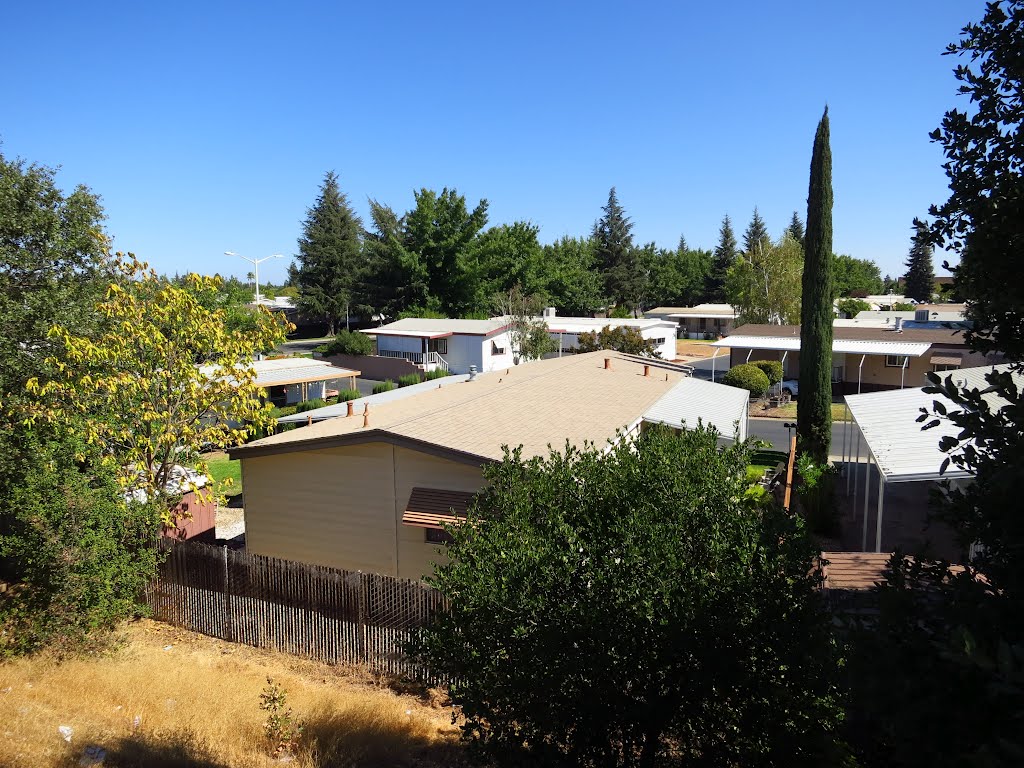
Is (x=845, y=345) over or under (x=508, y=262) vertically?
under

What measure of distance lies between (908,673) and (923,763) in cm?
36

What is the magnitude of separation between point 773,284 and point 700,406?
115 feet

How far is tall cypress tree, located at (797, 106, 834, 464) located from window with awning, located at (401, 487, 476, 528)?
1333 cm

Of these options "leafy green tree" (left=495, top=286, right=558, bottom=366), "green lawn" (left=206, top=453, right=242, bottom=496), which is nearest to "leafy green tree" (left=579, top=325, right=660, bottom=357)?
"leafy green tree" (left=495, top=286, right=558, bottom=366)

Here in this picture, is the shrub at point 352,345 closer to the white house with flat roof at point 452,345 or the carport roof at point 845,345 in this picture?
the white house with flat roof at point 452,345

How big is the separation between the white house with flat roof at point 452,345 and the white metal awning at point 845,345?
1465 cm

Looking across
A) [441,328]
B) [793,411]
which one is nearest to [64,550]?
[793,411]

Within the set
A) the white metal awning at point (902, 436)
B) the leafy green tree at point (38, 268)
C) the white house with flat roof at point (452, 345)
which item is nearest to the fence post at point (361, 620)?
the leafy green tree at point (38, 268)

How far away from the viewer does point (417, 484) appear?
43.3ft

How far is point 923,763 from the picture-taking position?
2992 millimetres

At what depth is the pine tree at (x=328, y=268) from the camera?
70375mm

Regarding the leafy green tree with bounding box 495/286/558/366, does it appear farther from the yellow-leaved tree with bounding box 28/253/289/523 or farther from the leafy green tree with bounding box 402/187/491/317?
the yellow-leaved tree with bounding box 28/253/289/523

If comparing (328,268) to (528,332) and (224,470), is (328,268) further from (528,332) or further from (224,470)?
(224,470)

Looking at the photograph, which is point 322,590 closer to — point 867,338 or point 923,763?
point 923,763
